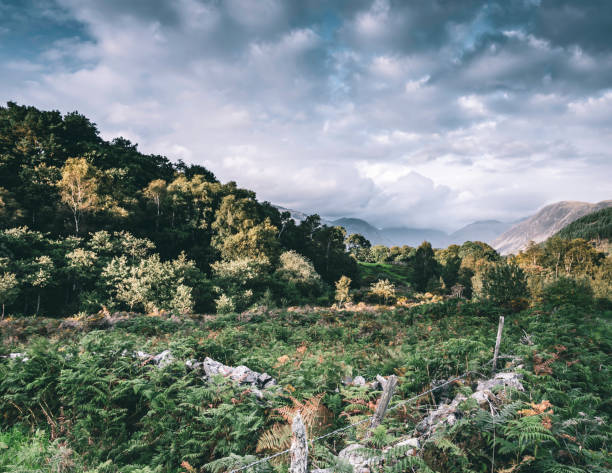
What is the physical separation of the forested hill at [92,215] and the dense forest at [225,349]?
250 mm

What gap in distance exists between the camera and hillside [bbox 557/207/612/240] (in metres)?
137

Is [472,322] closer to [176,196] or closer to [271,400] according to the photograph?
[271,400]

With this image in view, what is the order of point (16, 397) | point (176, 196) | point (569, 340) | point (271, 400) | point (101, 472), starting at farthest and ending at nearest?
point (176, 196) → point (569, 340) → point (16, 397) → point (271, 400) → point (101, 472)

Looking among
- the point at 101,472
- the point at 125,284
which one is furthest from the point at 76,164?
the point at 101,472

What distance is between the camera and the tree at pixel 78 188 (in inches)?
1237

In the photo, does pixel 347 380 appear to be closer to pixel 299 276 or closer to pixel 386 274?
pixel 299 276

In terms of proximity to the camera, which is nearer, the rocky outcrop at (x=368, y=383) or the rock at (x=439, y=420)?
the rock at (x=439, y=420)

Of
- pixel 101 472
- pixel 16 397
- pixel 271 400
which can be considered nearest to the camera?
pixel 101 472

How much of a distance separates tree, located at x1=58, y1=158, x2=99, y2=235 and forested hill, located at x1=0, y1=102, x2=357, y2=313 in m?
0.11

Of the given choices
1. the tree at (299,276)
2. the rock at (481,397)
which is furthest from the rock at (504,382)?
the tree at (299,276)

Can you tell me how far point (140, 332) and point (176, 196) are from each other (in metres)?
33.8

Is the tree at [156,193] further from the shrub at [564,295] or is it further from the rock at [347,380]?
the shrub at [564,295]

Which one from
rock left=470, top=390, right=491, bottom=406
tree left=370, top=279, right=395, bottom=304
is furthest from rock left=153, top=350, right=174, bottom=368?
tree left=370, top=279, right=395, bottom=304

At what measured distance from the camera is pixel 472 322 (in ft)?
50.4
